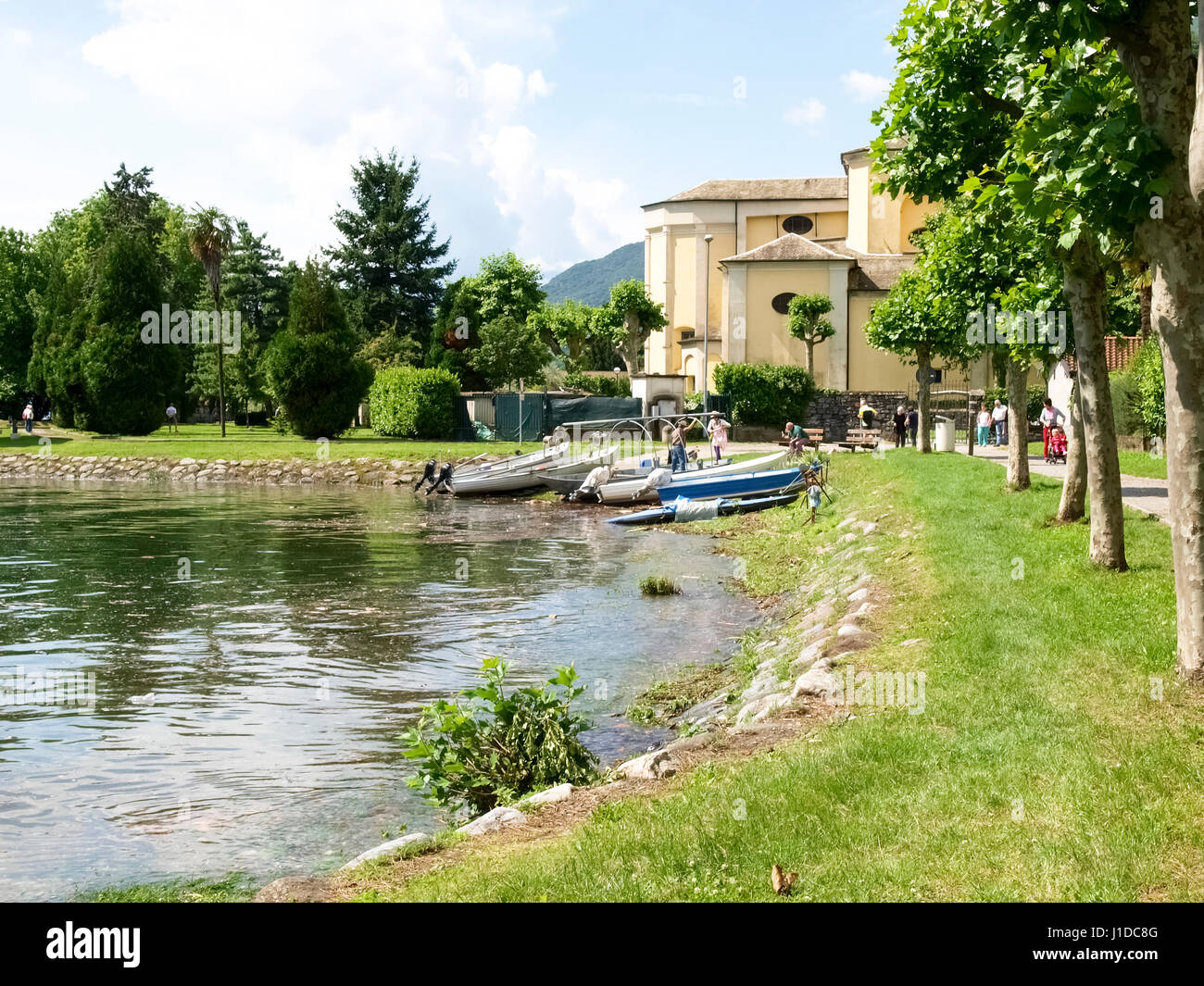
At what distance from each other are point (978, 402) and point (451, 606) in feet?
142

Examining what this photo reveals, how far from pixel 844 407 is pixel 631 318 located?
2419 cm

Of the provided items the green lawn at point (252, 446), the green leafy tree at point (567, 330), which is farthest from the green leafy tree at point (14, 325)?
the green leafy tree at point (567, 330)

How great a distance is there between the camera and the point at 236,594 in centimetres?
2170

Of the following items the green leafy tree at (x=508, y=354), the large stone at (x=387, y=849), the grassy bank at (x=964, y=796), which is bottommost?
the large stone at (x=387, y=849)

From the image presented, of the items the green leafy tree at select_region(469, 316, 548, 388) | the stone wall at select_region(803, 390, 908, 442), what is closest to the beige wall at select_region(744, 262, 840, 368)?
the stone wall at select_region(803, 390, 908, 442)

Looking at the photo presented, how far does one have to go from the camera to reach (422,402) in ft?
→ 184

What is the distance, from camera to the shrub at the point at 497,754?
31.3 feet

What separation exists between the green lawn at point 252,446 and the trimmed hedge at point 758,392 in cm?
1044

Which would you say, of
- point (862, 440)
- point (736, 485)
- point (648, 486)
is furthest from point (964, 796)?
point (862, 440)

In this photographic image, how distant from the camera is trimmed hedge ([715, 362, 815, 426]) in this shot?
5691 centimetres

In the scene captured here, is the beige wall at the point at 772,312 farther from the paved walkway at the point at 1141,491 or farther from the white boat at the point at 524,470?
the paved walkway at the point at 1141,491

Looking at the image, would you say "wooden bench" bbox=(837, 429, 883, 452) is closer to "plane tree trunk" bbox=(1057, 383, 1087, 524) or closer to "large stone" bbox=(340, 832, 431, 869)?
"plane tree trunk" bbox=(1057, 383, 1087, 524)

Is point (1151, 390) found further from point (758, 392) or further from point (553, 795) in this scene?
point (758, 392)
